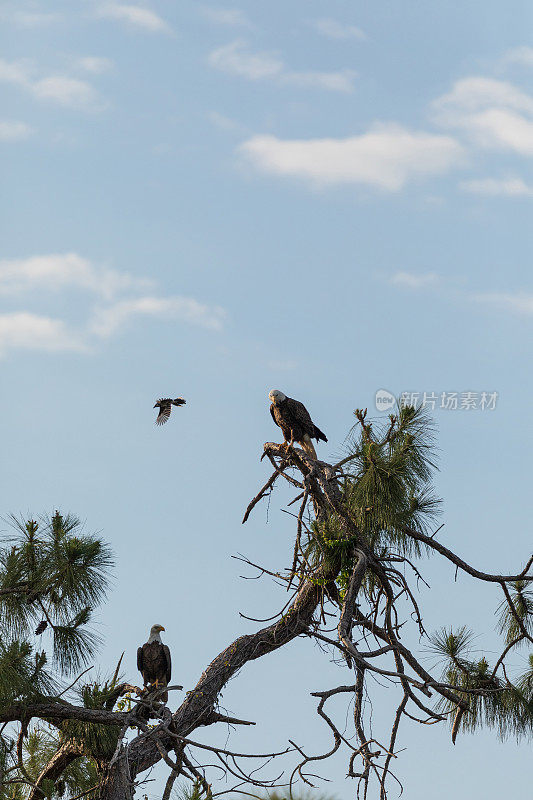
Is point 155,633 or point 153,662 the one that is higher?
point 155,633

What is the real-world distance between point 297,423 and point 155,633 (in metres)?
2.08

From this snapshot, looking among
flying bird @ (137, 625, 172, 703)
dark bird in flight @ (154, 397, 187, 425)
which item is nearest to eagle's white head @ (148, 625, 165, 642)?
flying bird @ (137, 625, 172, 703)

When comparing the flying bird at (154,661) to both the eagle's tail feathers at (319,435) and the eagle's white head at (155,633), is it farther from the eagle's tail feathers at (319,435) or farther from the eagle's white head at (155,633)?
the eagle's tail feathers at (319,435)

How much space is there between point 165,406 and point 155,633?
1.92 m

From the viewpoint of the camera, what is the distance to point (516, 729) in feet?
16.4

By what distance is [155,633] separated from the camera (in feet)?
21.5

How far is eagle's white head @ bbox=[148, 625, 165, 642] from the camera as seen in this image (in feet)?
21.4

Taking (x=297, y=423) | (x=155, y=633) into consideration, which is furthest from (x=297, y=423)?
(x=155, y=633)

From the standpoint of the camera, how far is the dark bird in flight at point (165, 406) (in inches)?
211

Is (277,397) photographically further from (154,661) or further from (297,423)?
(154,661)

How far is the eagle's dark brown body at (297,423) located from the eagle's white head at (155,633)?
1.91m

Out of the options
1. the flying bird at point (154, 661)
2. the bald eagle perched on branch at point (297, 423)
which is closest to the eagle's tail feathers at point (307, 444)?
the bald eagle perched on branch at point (297, 423)

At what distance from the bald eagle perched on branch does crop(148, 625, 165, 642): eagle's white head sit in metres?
1.90

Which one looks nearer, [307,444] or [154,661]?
[307,444]
